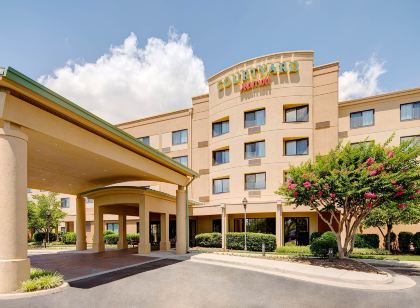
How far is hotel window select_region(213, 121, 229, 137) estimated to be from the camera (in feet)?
114

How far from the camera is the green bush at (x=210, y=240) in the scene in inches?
1198

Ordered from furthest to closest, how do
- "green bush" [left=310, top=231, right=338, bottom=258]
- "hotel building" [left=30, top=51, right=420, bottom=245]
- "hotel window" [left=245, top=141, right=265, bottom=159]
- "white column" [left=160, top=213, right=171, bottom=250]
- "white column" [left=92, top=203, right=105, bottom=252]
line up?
"hotel window" [left=245, top=141, right=265, bottom=159]
"hotel building" [left=30, top=51, right=420, bottom=245]
"white column" [left=160, top=213, right=171, bottom=250]
"white column" [left=92, top=203, right=105, bottom=252]
"green bush" [left=310, top=231, right=338, bottom=258]

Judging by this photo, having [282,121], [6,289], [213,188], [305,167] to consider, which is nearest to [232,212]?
[213,188]

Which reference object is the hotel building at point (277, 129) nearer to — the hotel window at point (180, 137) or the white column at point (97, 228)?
the hotel window at point (180, 137)

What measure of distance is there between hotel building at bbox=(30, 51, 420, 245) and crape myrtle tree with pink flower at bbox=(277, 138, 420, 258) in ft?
35.1

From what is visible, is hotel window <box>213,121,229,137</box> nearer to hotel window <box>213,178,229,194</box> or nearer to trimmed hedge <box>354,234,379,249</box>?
hotel window <box>213,178,229,194</box>

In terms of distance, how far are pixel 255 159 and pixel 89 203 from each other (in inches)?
985

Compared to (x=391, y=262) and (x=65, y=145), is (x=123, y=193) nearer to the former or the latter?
(x=65, y=145)

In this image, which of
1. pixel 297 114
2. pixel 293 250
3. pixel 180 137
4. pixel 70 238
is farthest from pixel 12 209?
pixel 70 238

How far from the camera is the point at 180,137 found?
3891 centimetres

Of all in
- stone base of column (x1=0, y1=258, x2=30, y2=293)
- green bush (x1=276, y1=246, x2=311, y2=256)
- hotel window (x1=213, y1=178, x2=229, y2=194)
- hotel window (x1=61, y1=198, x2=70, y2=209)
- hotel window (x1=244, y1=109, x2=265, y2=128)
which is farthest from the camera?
hotel window (x1=61, y1=198, x2=70, y2=209)

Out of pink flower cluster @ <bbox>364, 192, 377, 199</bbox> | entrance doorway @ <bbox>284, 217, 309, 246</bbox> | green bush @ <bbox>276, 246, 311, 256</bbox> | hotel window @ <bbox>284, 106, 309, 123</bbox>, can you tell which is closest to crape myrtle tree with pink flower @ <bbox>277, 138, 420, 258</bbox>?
pink flower cluster @ <bbox>364, 192, 377, 199</bbox>

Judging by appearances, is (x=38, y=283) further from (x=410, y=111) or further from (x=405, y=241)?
(x=410, y=111)

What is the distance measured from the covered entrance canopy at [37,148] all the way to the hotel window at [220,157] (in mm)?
15642
